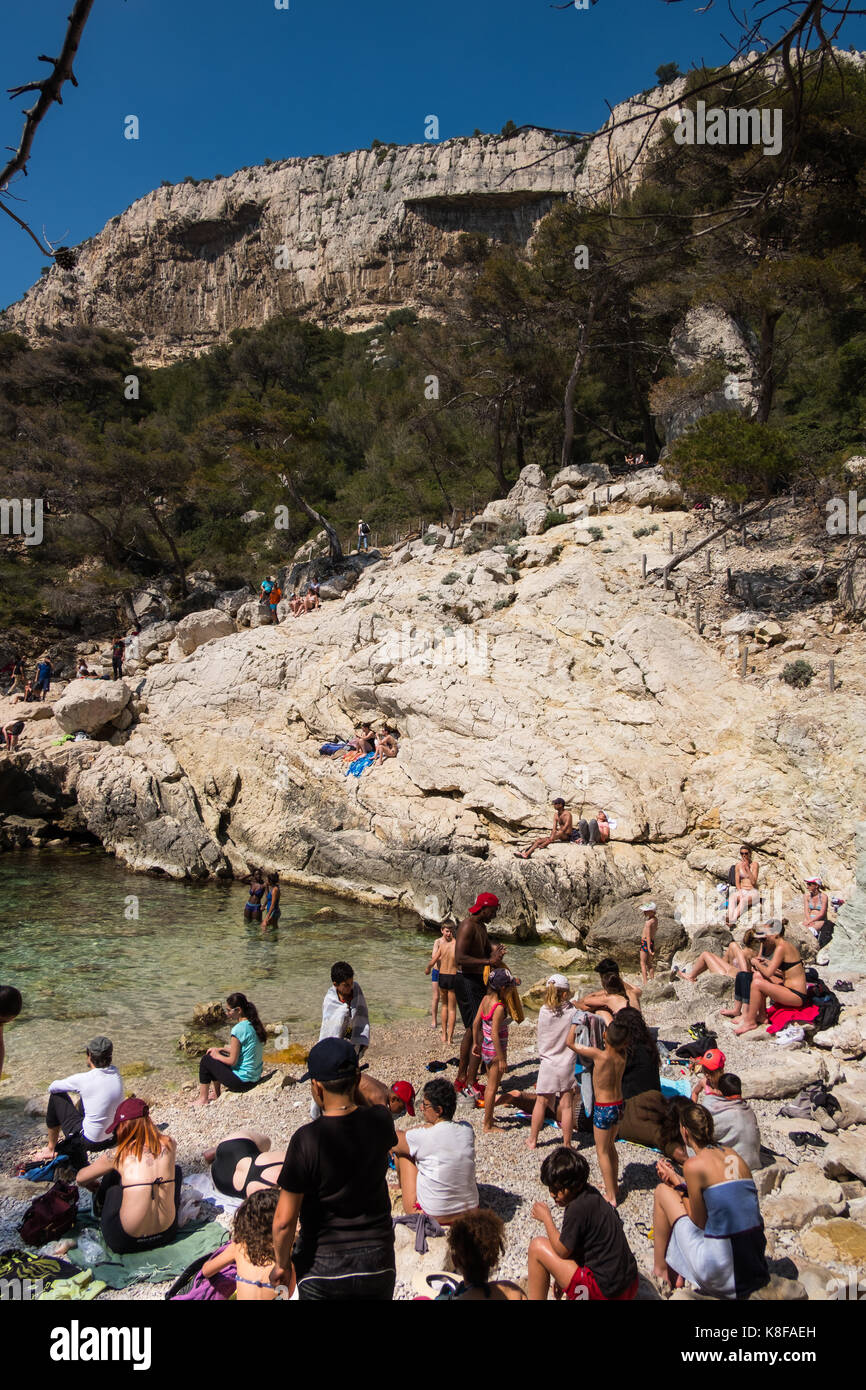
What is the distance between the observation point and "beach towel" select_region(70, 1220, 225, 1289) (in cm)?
408

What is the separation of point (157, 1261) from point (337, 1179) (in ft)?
7.17

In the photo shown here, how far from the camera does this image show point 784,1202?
14.4 feet

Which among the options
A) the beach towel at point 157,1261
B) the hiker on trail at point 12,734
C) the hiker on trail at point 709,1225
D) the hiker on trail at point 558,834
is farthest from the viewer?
the hiker on trail at point 12,734

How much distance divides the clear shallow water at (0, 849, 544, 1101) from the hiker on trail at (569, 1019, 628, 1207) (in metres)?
4.44

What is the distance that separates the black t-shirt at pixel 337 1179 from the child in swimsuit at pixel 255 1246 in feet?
2.05

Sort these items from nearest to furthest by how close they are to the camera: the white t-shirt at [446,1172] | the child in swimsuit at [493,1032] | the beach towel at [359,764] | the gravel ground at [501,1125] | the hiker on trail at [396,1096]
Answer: the white t-shirt at [446,1172] → the gravel ground at [501,1125] → the hiker on trail at [396,1096] → the child in swimsuit at [493,1032] → the beach towel at [359,764]

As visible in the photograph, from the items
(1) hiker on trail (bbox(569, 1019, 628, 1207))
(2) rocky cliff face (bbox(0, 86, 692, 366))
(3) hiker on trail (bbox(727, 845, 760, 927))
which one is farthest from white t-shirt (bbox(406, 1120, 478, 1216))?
(2) rocky cliff face (bbox(0, 86, 692, 366))

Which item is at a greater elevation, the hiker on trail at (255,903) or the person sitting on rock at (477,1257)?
the person sitting on rock at (477,1257)

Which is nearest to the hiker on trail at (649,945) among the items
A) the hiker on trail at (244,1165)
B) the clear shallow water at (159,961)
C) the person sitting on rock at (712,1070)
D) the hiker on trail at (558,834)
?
the clear shallow water at (159,961)

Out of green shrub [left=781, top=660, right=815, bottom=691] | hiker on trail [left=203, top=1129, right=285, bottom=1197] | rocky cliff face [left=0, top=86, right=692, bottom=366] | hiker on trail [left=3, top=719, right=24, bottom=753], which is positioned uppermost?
rocky cliff face [left=0, top=86, right=692, bottom=366]

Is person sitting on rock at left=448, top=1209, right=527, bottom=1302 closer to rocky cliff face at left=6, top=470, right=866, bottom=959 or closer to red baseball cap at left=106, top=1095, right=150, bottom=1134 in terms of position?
red baseball cap at left=106, top=1095, right=150, bottom=1134

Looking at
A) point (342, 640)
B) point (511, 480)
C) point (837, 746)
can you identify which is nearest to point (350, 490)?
point (511, 480)

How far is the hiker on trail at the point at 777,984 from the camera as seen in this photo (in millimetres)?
7359

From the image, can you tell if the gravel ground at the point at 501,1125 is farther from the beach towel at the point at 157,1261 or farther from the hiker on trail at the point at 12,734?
the hiker on trail at the point at 12,734
